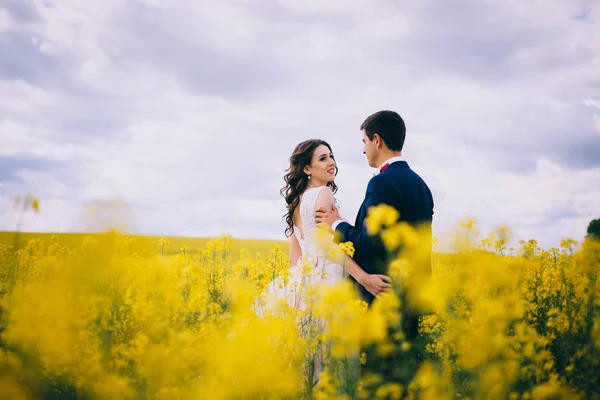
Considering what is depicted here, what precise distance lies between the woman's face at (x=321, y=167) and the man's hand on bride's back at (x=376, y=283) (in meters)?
2.17

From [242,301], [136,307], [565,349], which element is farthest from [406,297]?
[136,307]

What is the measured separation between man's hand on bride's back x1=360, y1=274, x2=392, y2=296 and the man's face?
1.18m

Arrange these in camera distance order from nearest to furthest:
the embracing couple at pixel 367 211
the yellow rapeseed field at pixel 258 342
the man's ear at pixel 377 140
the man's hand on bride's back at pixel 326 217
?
the yellow rapeseed field at pixel 258 342 < the embracing couple at pixel 367 211 < the man's ear at pixel 377 140 < the man's hand on bride's back at pixel 326 217

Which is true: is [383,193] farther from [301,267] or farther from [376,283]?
[301,267]

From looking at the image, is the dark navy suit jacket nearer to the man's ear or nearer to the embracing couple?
the embracing couple

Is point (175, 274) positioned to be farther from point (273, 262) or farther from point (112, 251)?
point (273, 262)

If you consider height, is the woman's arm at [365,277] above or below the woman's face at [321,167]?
below

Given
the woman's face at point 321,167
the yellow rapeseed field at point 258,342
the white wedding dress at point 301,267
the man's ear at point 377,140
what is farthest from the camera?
the woman's face at point 321,167

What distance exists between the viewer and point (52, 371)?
312cm

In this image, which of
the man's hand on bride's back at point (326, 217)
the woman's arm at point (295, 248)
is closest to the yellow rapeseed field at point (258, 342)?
the man's hand on bride's back at point (326, 217)

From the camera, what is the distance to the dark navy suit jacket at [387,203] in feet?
12.6

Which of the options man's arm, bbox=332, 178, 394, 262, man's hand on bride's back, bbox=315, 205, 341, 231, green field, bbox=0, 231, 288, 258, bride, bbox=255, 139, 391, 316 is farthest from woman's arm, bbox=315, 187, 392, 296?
green field, bbox=0, 231, 288, 258

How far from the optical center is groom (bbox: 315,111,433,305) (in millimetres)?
3900

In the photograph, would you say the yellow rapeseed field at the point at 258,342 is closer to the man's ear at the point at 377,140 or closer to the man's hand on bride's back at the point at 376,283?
the man's hand on bride's back at the point at 376,283
